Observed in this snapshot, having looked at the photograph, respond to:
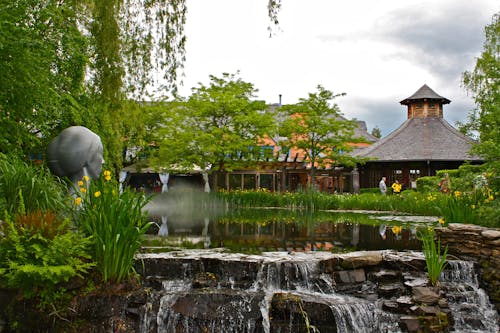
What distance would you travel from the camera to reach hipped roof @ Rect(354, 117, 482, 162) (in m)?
28.0

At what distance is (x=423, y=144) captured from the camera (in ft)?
97.1

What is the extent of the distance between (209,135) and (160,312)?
16.8 m

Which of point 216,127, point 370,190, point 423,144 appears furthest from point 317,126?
point 423,144

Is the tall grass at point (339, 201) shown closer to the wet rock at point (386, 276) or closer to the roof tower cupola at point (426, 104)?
the wet rock at point (386, 276)

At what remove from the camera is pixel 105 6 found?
27.5ft

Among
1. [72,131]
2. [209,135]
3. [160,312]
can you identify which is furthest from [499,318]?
[209,135]

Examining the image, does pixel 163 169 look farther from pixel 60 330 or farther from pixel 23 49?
pixel 60 330

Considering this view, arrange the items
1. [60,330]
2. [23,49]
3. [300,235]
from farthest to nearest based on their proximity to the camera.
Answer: [300,235]
[23,49]
[60,330]

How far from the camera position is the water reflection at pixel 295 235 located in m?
8.62

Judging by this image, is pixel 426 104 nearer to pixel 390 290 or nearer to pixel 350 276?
pixel 350 276

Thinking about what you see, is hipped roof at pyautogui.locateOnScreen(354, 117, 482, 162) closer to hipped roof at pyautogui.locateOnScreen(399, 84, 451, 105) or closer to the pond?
hipped roof at pyautogui.locateOnScreen(399, 84, 451, 105)

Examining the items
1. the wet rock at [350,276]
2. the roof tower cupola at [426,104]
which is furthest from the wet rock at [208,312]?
the roof tower cupola at [426,104]

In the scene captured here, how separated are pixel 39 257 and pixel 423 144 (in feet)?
93.1

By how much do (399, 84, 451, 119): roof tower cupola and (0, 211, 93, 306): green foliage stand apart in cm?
3229
